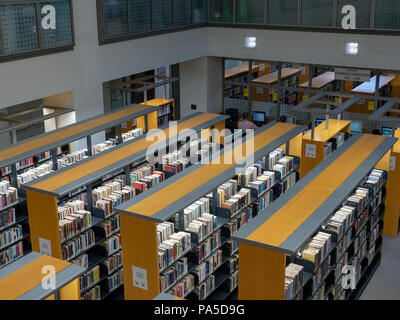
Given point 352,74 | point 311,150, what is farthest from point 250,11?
point 311,150

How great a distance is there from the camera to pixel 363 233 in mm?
7859

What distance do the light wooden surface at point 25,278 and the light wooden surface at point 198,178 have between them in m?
1.22

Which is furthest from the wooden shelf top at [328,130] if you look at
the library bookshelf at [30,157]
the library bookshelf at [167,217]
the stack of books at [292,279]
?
the stack of books at [292,279]

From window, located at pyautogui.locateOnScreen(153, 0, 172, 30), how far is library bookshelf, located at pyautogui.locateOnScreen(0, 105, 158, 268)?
2.34 metres

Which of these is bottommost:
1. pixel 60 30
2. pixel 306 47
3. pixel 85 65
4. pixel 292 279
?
pixel 292 279

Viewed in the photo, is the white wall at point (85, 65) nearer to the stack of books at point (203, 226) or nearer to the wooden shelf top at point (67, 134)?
the wooden shelf top at point (67, 134)

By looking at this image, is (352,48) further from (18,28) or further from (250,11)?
(18,28)

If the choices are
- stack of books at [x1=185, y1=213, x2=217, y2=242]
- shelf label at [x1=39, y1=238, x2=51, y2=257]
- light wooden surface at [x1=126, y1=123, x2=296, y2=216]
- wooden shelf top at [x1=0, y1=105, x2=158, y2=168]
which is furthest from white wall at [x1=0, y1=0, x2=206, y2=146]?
stack of books at [x1=185, y1=213, x2=217, y2=242]

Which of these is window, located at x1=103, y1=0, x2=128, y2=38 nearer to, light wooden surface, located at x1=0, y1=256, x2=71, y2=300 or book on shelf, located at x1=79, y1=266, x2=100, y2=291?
book on shelf, located at x1=79, y1=266, x2=100, y2=291

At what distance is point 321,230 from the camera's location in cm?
688

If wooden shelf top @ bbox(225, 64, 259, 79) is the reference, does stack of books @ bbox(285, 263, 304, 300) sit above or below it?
below

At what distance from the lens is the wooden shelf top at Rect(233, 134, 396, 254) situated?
572cm

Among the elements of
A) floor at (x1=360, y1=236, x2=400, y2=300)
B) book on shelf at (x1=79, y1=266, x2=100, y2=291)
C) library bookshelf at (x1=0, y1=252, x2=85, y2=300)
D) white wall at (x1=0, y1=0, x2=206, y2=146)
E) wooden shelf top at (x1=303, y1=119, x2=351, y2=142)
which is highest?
white wall at (x1=0, y1=0, x2=206, y2=146)

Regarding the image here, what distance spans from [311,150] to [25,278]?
5.73 m
